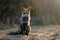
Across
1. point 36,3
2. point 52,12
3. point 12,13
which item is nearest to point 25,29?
point 12,13

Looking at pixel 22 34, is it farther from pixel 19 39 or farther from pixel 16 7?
pixel 16 7

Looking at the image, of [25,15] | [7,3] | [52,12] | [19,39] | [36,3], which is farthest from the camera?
[52,12]

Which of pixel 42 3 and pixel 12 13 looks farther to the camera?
pixel 42 3

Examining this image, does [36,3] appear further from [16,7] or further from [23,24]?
[23,24]

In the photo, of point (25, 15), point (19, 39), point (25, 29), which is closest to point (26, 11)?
point (25, 15)

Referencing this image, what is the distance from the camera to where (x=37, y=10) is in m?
12.0

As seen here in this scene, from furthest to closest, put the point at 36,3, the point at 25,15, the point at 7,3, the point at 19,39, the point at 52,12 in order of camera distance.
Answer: the point at 52,12 → the point at 36,3 → the point at 7,3 → the point at 25,15 → the point at 19,39

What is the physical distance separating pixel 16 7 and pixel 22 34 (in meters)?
5.48

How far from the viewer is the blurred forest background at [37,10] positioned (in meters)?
11.2

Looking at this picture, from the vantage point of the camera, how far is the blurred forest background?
1124cm

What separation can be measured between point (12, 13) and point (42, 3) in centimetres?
235

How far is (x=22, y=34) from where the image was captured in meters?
6.18

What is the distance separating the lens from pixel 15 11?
11320 millimetres

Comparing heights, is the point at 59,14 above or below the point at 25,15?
below
